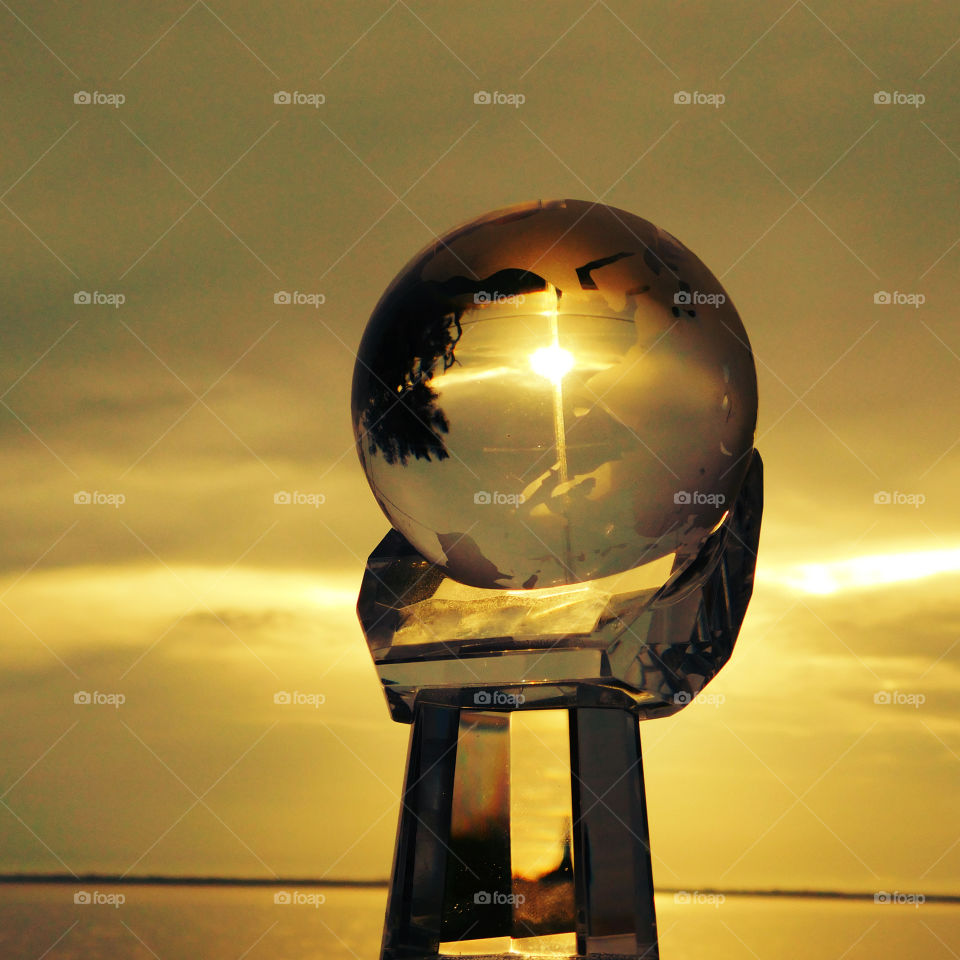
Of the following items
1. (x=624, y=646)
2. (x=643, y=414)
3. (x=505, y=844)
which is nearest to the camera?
(x=643, y=414)

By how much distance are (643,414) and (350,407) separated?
3.16ft

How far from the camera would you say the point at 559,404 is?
2.42 meters

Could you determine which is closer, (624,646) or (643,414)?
(643,414)

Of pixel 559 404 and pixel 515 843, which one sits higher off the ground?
pixel 559 404

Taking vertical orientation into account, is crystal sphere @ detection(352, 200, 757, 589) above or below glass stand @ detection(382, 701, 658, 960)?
above

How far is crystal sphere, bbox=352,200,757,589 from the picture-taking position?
2.43 m

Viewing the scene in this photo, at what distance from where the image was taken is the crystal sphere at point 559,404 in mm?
2430

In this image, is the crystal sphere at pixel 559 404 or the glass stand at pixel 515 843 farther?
the glass stand at pixel 515 843

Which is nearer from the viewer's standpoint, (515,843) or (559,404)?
(559,404)

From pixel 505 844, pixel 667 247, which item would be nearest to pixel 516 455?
pixel 667 247

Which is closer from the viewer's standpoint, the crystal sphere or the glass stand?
the crystal sphere

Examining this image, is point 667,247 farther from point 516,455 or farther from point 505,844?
point 505,844

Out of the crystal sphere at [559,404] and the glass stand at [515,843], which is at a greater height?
the crystal sphere at [559,404]

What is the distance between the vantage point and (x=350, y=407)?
2963 millimetres
